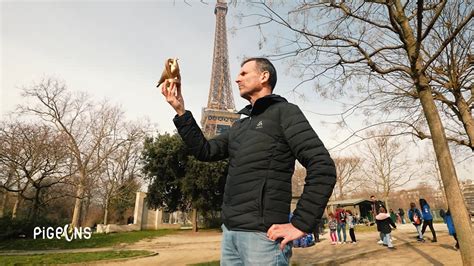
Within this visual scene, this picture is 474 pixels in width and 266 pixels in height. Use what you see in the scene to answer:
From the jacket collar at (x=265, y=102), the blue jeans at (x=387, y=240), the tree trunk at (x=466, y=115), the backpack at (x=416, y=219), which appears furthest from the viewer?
the backpack at (x=416, y=219)

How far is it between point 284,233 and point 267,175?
1.19 feet

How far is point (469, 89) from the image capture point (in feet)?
29.4

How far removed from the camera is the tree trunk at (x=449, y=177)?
4.46 meters

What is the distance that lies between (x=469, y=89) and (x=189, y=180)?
1896 centimetres

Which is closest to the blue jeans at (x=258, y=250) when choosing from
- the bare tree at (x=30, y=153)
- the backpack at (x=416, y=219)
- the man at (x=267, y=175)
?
the man at (x=267, y=175)

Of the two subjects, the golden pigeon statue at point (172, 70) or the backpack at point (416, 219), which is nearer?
the golden pigeon statue at point (172, 70)

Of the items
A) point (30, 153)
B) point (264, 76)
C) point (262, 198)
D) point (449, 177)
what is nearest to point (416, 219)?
point (449, 177)

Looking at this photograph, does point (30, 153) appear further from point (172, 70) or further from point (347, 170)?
point (347, 170)

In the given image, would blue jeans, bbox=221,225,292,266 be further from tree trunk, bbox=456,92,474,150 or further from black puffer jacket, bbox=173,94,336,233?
tree trunk, bbox=456,92,474,150

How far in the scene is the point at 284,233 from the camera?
5.36 ft

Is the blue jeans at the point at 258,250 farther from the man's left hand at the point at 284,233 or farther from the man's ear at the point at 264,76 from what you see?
the man's ear at the point at 264,76

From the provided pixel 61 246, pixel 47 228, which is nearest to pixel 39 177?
pixel 47 228

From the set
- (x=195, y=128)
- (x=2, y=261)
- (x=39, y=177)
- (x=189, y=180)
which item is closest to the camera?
(x=195, y=128)

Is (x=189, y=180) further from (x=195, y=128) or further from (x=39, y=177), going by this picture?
(x=195, y=128)
